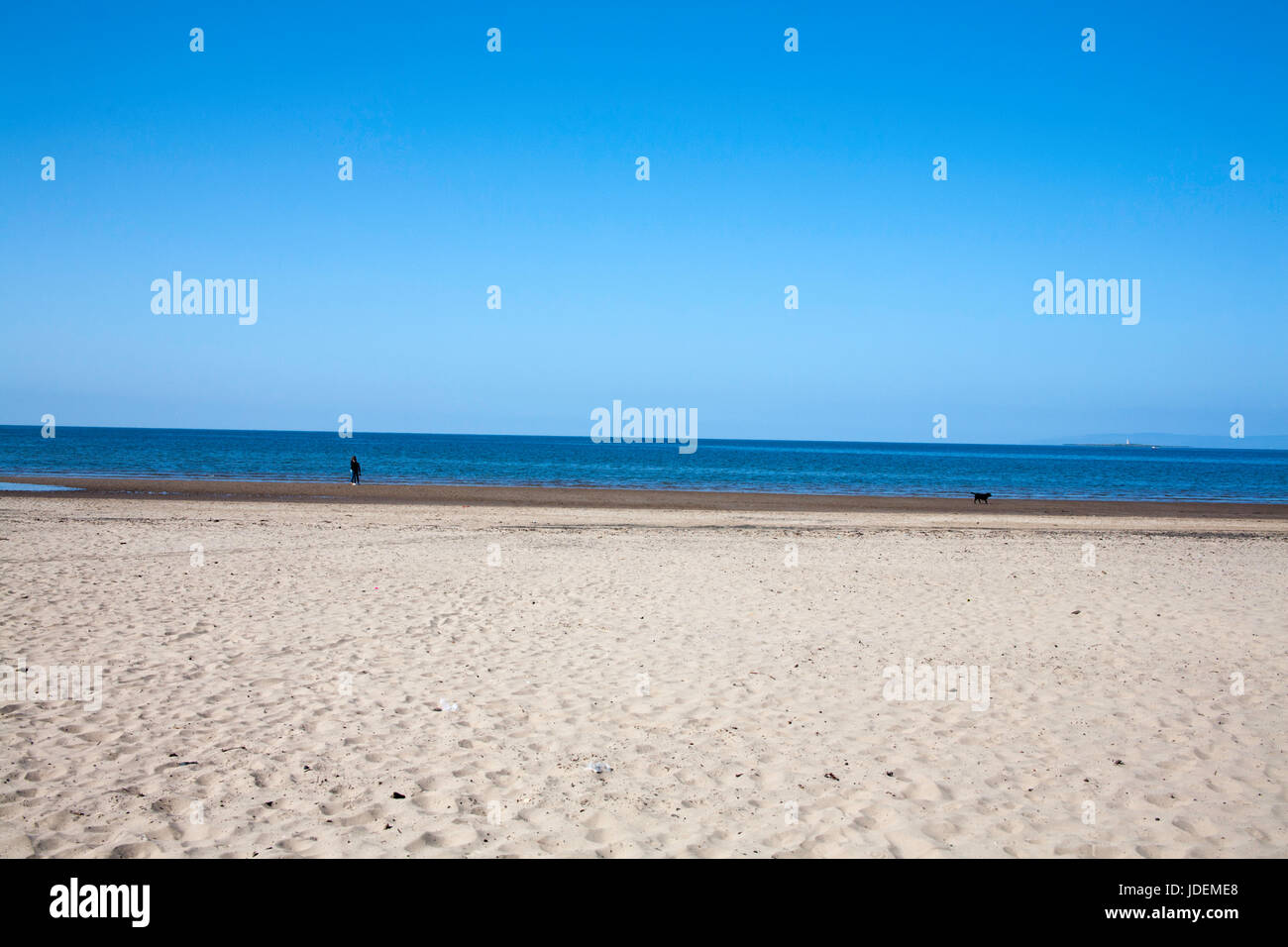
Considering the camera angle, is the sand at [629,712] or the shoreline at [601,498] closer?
the sand at [629,712]

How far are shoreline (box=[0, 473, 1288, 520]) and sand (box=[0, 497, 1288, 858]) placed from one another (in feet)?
63.8

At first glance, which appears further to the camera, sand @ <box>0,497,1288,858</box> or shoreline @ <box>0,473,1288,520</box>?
shoreline @ <box>0,473,1288,520</box>

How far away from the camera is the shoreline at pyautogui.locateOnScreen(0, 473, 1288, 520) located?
3406 cm

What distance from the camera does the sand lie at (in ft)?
15.9

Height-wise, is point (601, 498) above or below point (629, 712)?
above

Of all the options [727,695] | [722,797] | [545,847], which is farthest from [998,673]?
[545,847]

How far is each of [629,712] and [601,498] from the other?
106 feet

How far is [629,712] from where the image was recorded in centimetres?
693

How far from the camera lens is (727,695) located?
748 cm

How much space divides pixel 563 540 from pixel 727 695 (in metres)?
12.8

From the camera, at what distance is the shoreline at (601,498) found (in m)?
34.1

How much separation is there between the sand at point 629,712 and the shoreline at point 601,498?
1944 centimetres
